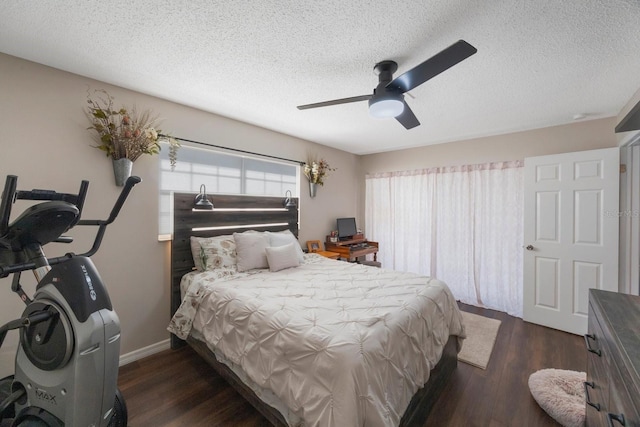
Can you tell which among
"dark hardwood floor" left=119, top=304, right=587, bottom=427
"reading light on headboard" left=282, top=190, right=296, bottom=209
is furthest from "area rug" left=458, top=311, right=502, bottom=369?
"reading light on headboard" left=282, top=190, right=296, bottom=209

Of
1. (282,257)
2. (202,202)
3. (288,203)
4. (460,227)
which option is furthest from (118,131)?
(460,227)

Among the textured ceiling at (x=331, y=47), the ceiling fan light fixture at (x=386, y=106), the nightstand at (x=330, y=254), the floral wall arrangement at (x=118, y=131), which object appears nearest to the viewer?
the textured ceiling at (x=331, y=47)

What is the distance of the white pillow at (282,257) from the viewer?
8.99ft

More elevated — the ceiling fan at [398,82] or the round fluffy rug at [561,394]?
the ceiling fan at [398,82]

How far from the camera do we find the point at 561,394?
1.82 meters

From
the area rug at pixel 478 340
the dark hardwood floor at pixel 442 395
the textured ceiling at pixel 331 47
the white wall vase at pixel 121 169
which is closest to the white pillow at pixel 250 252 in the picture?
the dark hardwood floor at pixel 442 395

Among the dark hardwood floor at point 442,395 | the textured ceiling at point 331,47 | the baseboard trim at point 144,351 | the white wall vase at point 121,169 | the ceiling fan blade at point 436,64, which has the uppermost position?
the textured ceiling at point 331,47

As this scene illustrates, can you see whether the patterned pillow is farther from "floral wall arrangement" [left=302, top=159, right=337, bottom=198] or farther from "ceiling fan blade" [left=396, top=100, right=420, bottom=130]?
"ceiling fan blade" [left=396, top=100, right=420, bottom=130]

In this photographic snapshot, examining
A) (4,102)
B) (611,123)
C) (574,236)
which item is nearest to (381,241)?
(574,236)

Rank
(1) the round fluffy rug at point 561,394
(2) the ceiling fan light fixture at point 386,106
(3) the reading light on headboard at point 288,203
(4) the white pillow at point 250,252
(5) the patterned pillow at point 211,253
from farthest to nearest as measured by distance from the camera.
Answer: (3) the reading light on headboard at point 288,203 < (4) the white pillow at point 250,252 < (5) the patterned pillow at point 211,253 < (2) the ceiling fan light fixture at point 386,106 < (1) the round fluffy rug at point 561,394

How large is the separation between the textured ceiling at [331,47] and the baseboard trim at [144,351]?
2437 mm

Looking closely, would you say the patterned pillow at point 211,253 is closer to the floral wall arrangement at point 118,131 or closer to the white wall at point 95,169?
the white wall at point 95,169

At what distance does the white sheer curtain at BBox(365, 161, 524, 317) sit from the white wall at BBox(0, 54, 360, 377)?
2.92 m

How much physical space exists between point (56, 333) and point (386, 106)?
2207 mm
